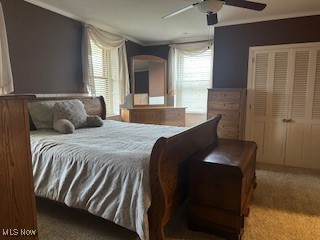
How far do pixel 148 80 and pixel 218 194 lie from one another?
359cm

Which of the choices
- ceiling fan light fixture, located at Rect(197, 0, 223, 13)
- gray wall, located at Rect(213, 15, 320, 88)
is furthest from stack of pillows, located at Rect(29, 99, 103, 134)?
gray wall, located at Rect(213, 15, 320, 88)

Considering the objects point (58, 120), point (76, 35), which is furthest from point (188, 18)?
point (58, 120)

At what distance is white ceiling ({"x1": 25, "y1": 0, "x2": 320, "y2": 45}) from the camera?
3.13 m

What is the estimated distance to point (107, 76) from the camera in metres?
4.55

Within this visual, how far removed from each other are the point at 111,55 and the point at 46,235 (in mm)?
3570

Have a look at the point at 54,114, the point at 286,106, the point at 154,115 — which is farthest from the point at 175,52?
the point at 54,114

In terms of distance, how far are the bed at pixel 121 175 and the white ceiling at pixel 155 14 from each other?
2028 mm

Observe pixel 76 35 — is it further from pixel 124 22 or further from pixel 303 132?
pixel 303 132

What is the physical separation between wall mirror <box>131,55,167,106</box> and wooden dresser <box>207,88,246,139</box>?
5.24 ft

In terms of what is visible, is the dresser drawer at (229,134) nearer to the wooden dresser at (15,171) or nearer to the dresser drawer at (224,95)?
the dresser drawer at (224,95)

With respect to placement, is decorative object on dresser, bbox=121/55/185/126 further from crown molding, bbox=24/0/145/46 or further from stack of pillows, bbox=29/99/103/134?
stack of pillows, bbox=29/99/103/134

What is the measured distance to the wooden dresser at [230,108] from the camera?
3682 mm

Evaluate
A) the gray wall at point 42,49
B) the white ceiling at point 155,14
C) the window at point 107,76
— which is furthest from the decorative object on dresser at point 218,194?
the window at point 107,76

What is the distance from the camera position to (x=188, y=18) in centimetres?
377
